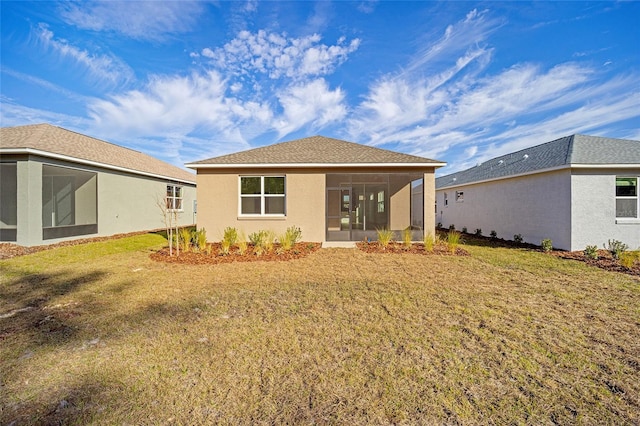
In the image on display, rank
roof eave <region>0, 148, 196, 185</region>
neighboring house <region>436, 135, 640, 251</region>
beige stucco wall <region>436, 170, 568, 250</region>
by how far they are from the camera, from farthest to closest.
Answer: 1. beige stucco wall <region>436, 170, 568, 250</region>
2. neighboring house <region>436, 135, 640, 251</region>
3. roof eave <region>0, 148, 196, 185</region>

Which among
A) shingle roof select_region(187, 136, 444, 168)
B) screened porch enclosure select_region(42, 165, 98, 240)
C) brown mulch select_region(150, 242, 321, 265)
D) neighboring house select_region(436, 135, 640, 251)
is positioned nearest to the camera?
brown mulch select_region(150, 242, 321, 265)

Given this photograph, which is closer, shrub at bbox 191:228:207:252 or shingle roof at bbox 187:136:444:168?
shrub at bbox 191:228:207:252

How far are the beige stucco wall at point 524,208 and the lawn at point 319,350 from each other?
4.44 m

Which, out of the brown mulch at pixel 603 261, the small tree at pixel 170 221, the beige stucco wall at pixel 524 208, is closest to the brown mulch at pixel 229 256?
the small tree at pixel 170 221

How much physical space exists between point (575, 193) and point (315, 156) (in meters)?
9.57

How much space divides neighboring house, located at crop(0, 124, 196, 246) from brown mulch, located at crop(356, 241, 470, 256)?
823 cm

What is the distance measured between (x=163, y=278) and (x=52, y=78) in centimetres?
1379

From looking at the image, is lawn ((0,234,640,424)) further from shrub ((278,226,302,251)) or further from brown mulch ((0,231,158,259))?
brown mulch ((0,231,158,259))

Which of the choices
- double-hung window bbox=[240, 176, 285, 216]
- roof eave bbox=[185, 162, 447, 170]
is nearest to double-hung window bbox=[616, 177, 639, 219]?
roof eave bbox=[185, 162, 447, 170]

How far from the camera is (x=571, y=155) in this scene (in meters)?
10.0

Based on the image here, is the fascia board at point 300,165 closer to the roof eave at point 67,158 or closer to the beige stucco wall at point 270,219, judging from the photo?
the beige stucco wall at point 270,219

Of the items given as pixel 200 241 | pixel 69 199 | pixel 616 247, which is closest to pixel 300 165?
pixel 200 241

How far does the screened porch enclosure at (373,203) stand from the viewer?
47.2ft

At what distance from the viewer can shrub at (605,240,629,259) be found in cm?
870
